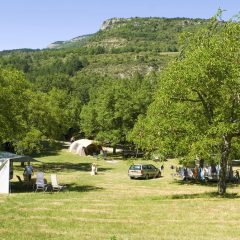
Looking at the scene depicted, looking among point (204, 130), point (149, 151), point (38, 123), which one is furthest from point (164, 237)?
point (38, 123)

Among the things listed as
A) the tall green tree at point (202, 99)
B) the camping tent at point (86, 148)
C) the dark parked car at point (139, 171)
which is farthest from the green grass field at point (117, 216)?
the camping tent at point (86, 148)

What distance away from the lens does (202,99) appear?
22516 mm

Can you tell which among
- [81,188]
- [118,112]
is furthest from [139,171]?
[118,112]

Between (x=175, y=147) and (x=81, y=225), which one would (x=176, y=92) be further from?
(x=81, y=225)

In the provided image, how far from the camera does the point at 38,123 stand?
50.8m

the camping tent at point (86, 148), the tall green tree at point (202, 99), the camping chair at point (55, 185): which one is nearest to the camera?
the tall green tree at point (202, 99)

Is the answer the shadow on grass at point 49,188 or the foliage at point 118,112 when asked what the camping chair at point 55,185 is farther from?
the foliage at point 118,112

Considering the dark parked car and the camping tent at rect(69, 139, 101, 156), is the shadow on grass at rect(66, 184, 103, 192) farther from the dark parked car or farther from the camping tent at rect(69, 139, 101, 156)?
the camping tent at rect(69, 139, 101, 156)

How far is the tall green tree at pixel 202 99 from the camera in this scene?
69.1 feet

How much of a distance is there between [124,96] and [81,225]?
49209mm

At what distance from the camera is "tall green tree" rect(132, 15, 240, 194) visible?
2106cm

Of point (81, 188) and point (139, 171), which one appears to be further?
point (139, 171)

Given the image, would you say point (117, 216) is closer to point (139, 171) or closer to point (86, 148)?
point (139, 171)

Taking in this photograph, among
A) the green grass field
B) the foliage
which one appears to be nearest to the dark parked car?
the green grass field
